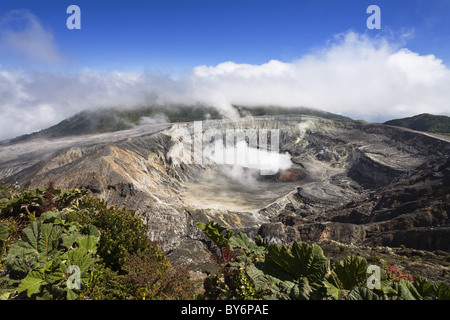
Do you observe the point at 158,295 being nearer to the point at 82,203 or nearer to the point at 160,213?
the point at 82,203

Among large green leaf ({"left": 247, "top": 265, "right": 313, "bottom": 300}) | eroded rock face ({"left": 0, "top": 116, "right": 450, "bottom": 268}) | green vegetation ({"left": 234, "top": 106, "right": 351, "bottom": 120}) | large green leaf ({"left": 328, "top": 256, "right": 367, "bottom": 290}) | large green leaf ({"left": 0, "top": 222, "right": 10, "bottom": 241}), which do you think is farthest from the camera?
green vegetation ({"left": 234, "top": 106, "right": 351, "bottom": 120})

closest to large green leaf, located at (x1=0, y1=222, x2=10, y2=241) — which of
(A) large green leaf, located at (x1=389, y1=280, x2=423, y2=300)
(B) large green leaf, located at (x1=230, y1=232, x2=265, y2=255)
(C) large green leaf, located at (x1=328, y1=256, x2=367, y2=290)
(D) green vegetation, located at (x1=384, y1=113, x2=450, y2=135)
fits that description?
(B) large green leaf, located at (x1=230, y1=232, x2=265, y2=255)

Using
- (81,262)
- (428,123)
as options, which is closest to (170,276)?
(81,262)

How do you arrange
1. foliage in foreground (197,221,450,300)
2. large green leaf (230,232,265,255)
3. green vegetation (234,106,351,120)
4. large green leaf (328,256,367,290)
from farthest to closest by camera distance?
green vegetation (234,106,351,120) < large green leaf (230,232,265,255) < large green leaf (328,256,367,290) < foliage in foreground (197,221,450,300)

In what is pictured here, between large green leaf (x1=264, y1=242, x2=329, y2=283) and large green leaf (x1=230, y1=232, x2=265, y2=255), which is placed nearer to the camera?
large green leaf (x1=264, y1=242, x2=329, y2=283)

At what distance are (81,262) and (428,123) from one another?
172 metres

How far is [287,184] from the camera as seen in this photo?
195ft

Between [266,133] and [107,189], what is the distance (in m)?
69.1

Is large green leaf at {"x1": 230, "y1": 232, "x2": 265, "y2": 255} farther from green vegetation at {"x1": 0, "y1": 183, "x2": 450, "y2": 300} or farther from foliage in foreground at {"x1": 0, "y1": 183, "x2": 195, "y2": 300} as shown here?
foliage in foreground at {"x1": 0, "y1": 183, "x2": 195, "y2": 300}

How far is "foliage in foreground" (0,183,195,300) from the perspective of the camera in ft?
14.9

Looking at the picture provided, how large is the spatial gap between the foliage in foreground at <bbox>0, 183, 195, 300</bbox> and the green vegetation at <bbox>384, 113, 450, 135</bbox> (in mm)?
157009

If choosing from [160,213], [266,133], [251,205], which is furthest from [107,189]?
[266,133]

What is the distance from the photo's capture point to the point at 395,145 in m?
67.7

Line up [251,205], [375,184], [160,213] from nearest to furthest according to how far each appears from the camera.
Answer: [160,213]
[251,205]
[375,184]
